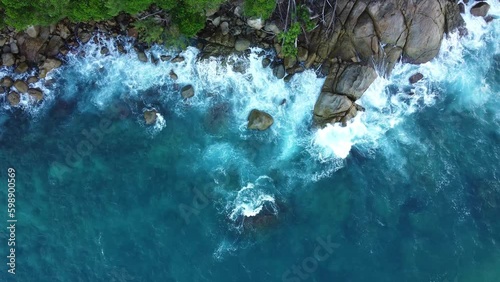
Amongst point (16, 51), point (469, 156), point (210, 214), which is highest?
point (469, 156)

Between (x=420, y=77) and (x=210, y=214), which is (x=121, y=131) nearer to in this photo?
(x=210, y=214)

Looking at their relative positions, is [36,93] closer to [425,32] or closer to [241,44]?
[241,44]

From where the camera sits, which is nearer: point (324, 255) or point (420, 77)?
point (324, 255)

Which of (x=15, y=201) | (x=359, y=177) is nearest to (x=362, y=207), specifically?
(x=359, y=177)

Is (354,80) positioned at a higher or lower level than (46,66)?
higher

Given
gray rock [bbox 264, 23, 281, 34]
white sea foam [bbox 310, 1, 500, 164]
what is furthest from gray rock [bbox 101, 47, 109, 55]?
white sea foam [bbox 310, 1, 500, 164]

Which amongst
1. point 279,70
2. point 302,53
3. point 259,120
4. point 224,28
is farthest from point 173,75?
point 302,53

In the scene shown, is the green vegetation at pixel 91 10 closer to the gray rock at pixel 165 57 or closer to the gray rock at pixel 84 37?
the gray rock at pixel 165 57

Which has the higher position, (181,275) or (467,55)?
(467,55)
